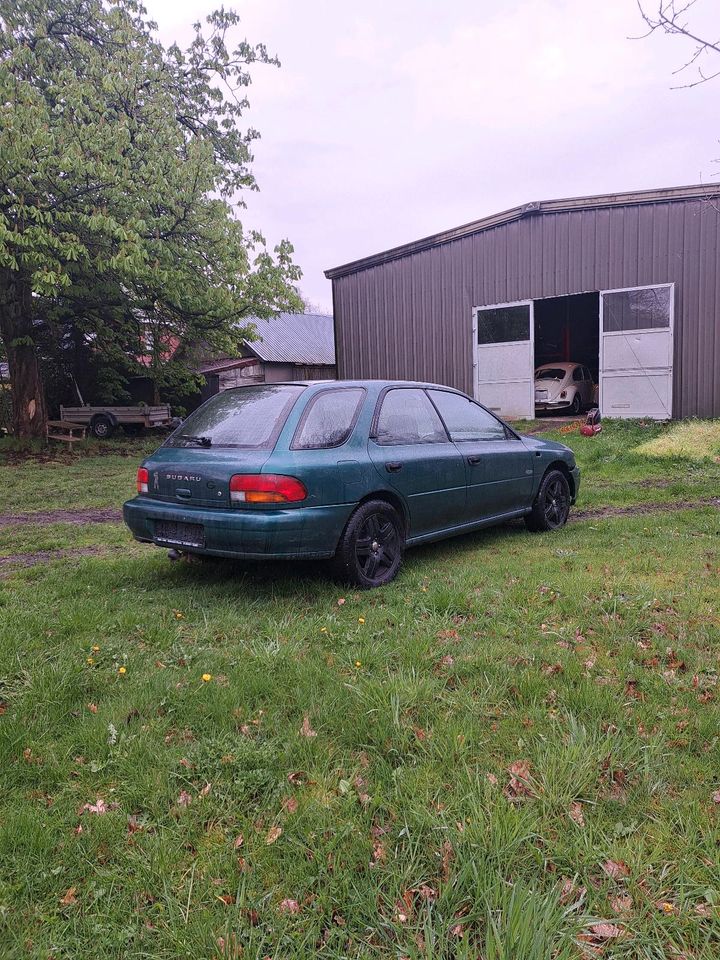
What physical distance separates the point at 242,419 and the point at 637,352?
1128cm

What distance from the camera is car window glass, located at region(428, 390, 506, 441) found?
5289 mm

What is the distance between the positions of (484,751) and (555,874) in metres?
0.58

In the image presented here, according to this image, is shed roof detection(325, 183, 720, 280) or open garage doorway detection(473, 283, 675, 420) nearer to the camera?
shed roof detection(325, 183, 720, 280)

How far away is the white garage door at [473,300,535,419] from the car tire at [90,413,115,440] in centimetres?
1038

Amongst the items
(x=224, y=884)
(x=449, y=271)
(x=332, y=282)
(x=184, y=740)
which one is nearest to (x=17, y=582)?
(x=184, y=740)

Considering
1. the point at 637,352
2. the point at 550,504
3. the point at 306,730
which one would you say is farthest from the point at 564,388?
the point at 306,730

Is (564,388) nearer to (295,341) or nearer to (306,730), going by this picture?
(306,730)

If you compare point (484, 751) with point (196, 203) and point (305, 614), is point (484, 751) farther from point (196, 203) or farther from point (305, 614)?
point (196, 203)

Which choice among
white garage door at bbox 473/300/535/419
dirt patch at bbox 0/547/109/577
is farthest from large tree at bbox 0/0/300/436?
dirt patch at bbox 0/547/109/577

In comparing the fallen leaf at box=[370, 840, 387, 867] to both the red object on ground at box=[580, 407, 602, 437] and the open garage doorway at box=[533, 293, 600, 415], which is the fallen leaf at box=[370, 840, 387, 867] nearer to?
the red object on ground at box=[580, 407, 602, 437]

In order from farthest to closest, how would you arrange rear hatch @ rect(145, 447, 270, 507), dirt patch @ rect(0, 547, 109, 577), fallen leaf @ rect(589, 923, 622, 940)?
dirt patch @ rect(0, 547, 109, 577), rear hatch @ rect(145, 447, 270, 507), fallen leaf @ rect(589, 923, 622, 940)

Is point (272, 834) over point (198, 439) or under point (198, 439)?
under

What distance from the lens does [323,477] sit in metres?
4.01

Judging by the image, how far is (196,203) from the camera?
12.6 meters
